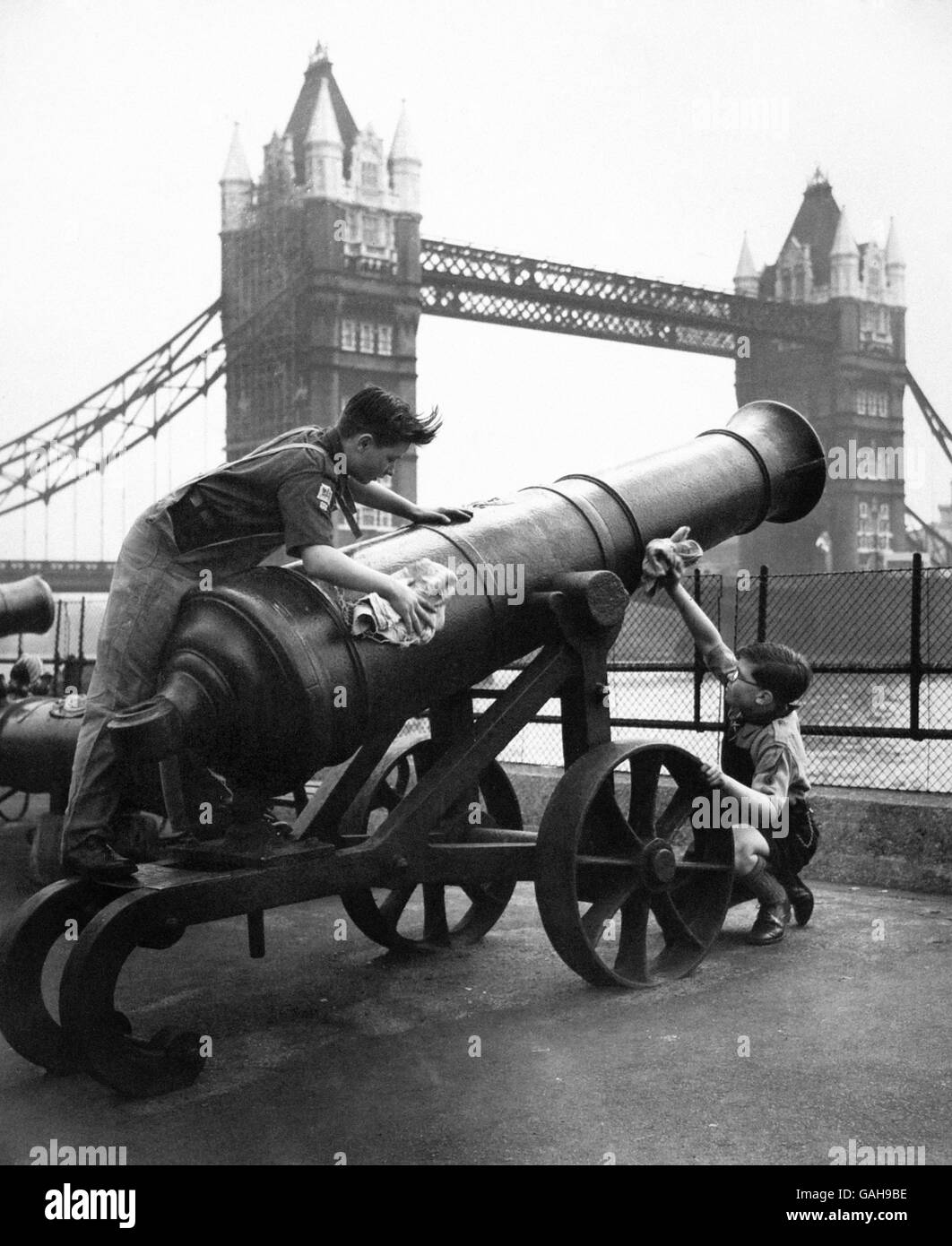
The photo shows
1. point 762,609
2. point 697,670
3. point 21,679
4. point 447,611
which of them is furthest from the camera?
point 21,679

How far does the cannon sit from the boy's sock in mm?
322

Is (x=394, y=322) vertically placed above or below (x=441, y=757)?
above

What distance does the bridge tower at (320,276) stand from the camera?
26.0 metres

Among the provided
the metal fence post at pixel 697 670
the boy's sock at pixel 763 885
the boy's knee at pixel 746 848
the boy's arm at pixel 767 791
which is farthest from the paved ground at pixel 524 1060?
the metal fence post at pixel 697 670

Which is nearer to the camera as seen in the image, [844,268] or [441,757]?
[441,757]

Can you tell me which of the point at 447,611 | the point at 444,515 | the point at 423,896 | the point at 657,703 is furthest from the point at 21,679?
the point at 657,703

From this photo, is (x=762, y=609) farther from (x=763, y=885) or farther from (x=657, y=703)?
(x=657, y=703)

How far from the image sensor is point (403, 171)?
28312mm

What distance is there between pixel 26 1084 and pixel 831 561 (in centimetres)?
3389

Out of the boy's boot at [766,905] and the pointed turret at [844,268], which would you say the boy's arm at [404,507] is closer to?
the boy's boot at [766,905]

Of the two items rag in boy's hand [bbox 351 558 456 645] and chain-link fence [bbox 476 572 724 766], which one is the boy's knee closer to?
chain-link fence [bbox 476 572 724 766]

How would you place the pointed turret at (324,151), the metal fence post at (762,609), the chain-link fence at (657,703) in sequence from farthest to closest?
1. the pointed turret at (324,151)
2. the chain-link fence at (657,703)
3. the metal fence post at (762,609)

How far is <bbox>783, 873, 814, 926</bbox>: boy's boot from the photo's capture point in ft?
A: 16.8

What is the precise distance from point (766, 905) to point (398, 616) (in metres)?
2.05
